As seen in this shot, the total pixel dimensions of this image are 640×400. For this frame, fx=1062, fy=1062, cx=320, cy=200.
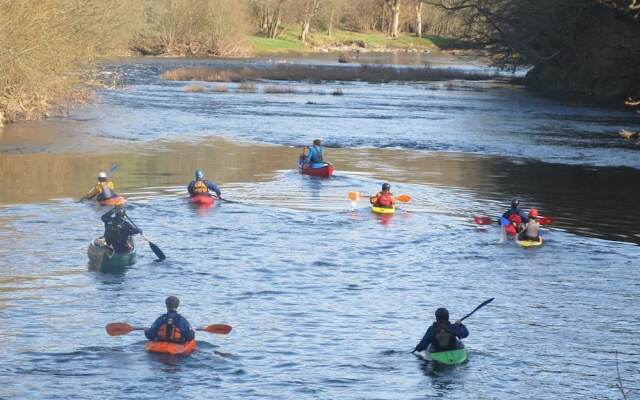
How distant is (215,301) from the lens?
2233cm

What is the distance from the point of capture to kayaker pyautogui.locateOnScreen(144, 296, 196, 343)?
713 inches

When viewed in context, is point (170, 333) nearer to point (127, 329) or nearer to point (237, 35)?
point (127, 329)

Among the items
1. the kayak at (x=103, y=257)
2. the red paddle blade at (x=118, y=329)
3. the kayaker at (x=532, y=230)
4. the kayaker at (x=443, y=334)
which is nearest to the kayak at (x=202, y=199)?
the kayak at (x=103, y=257)

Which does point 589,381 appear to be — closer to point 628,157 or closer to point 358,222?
point 358,222

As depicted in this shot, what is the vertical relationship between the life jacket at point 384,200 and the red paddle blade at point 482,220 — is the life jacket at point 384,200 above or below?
above

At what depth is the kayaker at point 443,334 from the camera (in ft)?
60.5

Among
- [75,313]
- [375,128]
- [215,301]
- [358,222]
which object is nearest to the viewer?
[75,313]

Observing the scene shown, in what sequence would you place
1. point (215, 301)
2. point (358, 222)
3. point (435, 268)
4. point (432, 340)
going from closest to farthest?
1. point (432, 340)
2. point (215, 301)
3. point (435, 268)
4. point (358, 222)

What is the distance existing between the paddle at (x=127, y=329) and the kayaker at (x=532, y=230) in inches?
448

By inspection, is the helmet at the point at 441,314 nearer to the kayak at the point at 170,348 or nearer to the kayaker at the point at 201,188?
the kayak at the point at 170,348

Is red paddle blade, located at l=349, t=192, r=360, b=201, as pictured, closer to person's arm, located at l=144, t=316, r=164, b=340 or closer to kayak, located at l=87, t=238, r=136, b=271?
kayak, located at l=87, t=238, r=136, b=271

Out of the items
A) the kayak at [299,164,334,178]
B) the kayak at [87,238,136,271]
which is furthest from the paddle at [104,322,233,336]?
the kayak at [299,164,334,178]

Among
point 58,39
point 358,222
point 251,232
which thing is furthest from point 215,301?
point 58,39

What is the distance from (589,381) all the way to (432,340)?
2.73 m
